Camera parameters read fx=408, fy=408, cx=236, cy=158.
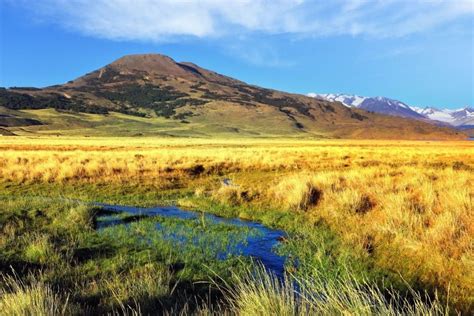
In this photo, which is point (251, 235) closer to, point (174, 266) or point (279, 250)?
point (279, 250)

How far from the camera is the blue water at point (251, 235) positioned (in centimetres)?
954

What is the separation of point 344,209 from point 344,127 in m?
192

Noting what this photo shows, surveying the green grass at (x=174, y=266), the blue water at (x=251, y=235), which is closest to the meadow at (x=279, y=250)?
the green grass at (x=174, y=266)

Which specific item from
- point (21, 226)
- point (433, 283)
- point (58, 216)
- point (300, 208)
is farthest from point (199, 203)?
point (433, 283)

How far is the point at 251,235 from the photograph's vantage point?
39.7 ft

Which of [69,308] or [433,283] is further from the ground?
[69,308]

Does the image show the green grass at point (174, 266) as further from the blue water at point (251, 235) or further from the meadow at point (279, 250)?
the blue water at point (251, 235)

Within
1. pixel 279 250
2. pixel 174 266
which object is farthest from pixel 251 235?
pixel 174 266

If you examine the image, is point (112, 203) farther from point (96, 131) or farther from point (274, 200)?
point (96, 131)

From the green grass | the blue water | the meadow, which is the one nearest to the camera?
the green grass

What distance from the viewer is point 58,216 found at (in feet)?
43.0

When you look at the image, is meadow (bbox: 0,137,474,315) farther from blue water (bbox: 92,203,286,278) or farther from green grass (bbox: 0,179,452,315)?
blue water (bbox: 92,203,286,278)

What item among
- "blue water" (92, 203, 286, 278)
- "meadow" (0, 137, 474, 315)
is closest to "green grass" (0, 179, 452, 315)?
"meadow" (0, 137, 474, 315)

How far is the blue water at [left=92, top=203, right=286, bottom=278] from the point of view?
9.54 m
